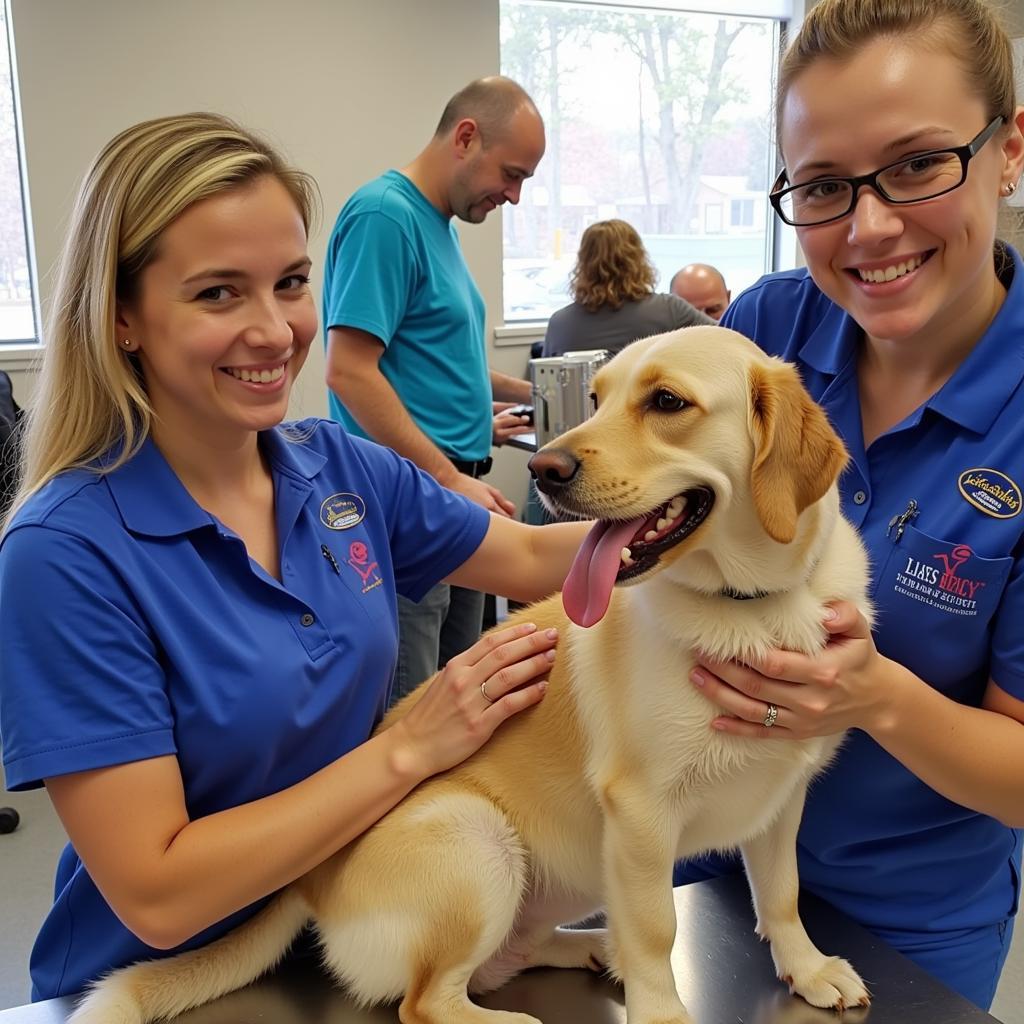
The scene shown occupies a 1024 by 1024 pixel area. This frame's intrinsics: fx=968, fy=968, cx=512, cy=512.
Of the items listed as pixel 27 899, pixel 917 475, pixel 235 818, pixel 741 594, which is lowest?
pixel 27 899

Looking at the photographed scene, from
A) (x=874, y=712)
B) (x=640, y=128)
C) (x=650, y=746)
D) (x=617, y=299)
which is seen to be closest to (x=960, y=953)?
(x=874, y=712)

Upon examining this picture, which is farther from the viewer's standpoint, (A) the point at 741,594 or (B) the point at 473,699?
(B) the point at 473,699

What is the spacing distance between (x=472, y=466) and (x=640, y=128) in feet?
11.8

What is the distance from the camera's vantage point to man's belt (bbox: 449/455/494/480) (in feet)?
9.18

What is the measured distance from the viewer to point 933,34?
1.02 meters

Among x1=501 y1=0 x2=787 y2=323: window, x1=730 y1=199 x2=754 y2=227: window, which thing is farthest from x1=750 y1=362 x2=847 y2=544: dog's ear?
x1=730 y1=199 x2=754 y2=227: window

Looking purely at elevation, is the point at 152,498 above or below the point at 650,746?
above

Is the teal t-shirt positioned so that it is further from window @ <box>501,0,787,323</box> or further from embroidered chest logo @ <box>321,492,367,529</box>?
window @ <box>501,0,787,323</box>

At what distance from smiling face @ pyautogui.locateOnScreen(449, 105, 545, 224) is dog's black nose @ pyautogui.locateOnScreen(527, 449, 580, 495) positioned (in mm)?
1809

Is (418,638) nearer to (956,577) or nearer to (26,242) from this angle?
(956,577)

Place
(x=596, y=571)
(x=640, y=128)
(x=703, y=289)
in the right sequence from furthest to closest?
(x=640, y=128)
(x=703, y=289)
(x=596, y=571)

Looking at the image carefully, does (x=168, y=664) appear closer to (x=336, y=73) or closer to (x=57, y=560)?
(x=57, y=560)

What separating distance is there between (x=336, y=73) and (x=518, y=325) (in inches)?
61.0

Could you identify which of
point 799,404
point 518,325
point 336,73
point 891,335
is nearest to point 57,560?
point 799,404
